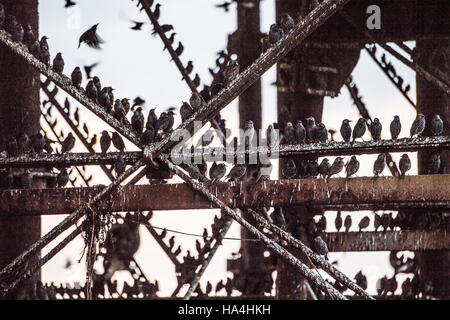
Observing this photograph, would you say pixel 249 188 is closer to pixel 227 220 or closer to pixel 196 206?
pixel 196 206

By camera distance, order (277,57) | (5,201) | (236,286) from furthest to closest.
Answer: (236,286) < (5,201) < (277,57)

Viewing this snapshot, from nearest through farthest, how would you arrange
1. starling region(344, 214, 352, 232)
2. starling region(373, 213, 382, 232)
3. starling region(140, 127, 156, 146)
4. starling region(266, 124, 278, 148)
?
starling region(140, 127, 156, 146)
starling region(266, 124, 278, 148)
starling region(373, 213, 382, 232)
starling region(344, 214, 352, 232)

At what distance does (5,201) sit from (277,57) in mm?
2236

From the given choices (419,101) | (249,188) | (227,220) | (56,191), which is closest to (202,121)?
(249,188)

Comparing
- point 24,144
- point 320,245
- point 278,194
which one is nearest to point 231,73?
point 278,194

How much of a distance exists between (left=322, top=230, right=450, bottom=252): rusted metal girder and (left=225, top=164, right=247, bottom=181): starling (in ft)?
6.79

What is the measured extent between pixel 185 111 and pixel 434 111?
3536 millimetres

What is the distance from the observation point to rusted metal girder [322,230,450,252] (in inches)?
300

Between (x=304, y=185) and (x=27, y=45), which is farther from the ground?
(x=27, y=45)

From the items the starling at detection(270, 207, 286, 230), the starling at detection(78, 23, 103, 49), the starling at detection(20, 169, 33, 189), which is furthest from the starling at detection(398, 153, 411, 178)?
the starling at detection(20, 169, 33, 189)

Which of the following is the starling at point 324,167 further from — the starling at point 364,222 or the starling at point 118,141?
the starling at point 364,222

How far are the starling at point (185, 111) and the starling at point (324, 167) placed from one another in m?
1.28

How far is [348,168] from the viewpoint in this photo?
22.0 feet

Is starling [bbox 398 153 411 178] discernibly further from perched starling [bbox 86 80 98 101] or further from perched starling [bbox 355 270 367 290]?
perched starling [bbox 355 270 367 290]
